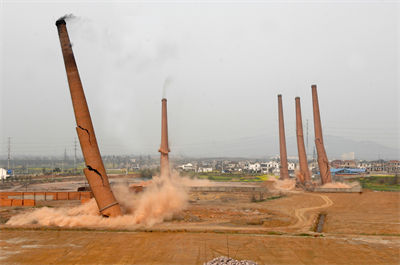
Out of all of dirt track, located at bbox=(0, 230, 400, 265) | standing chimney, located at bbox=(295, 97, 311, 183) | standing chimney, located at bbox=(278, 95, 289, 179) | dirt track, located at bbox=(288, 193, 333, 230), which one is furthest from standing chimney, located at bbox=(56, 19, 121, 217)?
standing chimney, located at bbox=(278, 95, 289, 179)

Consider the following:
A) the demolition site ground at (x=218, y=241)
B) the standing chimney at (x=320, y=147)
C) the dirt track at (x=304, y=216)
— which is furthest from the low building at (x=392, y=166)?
the demolition site ground at (x=218, y=241)

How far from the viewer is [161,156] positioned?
146 feet

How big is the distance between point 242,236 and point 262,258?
3640mm

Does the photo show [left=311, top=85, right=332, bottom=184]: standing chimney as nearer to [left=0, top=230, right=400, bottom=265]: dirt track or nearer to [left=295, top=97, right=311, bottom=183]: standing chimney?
[left=295, top=97, right=311, bottom=183]: standing chimney

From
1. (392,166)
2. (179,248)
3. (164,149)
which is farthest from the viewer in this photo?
(392,166)

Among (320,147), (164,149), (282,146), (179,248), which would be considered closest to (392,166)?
(282,146)

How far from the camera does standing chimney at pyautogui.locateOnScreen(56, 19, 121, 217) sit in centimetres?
1966

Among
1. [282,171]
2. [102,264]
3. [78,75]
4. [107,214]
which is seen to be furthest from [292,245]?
[282,171]

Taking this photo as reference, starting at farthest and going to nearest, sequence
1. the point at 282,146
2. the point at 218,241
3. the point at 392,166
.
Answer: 1. the point at 392,166
2. the point at 282,146
3. the point at 218,241

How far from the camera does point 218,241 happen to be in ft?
51.0

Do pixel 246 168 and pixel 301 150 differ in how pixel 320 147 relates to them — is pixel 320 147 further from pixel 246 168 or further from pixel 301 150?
pixel 246 168

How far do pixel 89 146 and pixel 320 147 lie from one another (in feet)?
115

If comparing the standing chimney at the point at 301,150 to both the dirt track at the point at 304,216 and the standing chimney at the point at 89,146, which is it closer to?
the dirt track at the point at 304,216

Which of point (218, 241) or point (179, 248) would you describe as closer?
point (179, 248)
